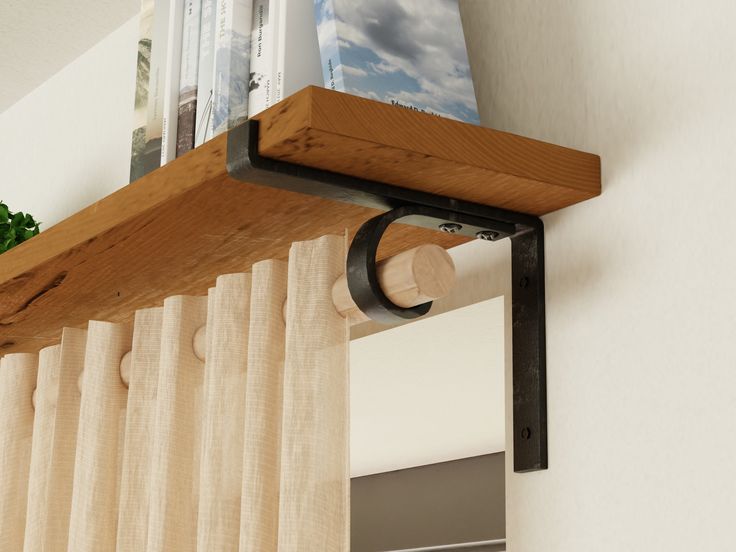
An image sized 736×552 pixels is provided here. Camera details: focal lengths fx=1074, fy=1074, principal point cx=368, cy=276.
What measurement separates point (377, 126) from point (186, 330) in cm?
47

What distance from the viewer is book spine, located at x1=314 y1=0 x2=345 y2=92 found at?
878mm

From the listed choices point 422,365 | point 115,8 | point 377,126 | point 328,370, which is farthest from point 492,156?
point 115,8

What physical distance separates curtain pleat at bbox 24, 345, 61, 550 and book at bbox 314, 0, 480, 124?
25.7 inches

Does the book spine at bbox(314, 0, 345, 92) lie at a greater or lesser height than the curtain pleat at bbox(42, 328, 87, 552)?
greater

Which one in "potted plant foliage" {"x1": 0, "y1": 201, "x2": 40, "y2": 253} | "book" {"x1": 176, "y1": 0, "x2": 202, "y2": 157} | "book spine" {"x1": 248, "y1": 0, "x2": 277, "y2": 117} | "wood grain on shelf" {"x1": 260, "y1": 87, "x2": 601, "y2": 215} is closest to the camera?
"wood grain on shelf" {"x1": 260, "y1": 87, "x2": 601, "y2": 215}

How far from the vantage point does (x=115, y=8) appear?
5.22 feet

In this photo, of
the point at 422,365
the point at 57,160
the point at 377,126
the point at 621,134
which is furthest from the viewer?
the point at 57,160

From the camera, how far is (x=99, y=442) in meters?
1.21

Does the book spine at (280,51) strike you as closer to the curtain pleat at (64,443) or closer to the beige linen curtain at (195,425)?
the beige linen curtain at (195,425)

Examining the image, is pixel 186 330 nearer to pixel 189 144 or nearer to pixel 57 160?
pixel 189 144

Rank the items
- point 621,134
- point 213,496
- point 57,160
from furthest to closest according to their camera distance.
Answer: point 57,160, point 213,496, point 621,134

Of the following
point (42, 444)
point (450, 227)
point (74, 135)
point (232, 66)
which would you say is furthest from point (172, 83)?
point (74, 135)

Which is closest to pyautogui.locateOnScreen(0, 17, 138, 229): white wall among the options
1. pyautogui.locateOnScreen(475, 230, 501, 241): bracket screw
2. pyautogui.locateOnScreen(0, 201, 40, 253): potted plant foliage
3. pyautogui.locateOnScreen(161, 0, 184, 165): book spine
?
pyautogui.locateOnScreen(0, 201, 40, 253): potted plant foliage

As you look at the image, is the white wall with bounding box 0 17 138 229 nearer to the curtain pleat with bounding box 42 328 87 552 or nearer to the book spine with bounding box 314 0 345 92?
the curtain pleat with bounding box 42 328 87 552
